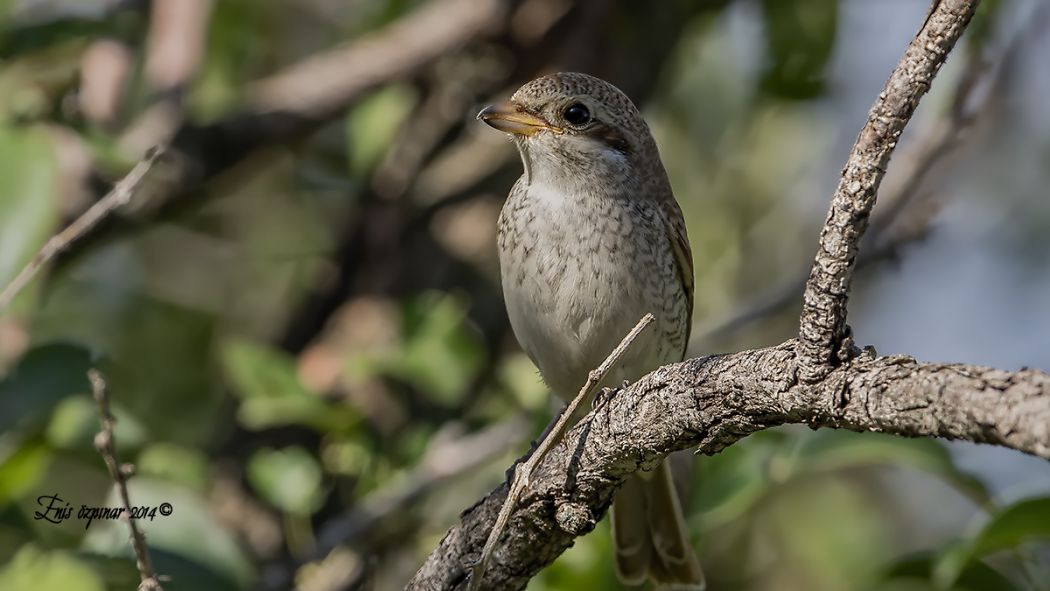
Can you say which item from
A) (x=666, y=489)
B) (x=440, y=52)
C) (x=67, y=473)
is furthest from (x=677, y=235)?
(x=67, y=473)

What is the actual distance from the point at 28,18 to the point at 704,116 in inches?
117

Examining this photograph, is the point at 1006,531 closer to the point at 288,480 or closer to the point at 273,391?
the point at 288,480

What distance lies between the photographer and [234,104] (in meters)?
5.84

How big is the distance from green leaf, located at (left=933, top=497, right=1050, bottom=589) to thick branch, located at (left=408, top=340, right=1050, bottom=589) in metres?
1.23

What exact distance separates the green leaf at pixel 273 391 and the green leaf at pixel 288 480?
0.18 meters

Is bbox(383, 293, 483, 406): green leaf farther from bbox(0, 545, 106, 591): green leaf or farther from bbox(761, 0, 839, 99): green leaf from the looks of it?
bbox(761, 0, 839, 99): green leaf

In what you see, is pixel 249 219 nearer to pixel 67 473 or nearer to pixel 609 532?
pixel 67 473

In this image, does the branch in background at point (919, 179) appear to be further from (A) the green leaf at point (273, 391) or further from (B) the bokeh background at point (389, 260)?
(A) the green leaf at point (273, 391)

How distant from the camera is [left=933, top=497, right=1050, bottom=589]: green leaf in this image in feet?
11.7

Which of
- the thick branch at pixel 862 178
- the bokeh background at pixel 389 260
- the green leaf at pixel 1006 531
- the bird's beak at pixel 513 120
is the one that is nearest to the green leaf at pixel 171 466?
the bokeh background at pixel 389 260

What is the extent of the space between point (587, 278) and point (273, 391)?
1.34 metres

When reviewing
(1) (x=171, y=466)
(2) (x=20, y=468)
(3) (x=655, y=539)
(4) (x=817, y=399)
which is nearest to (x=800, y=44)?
(3) (x=655, y=539)

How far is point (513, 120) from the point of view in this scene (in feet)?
14.3

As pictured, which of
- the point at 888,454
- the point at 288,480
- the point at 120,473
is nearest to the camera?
the point at 120,473
